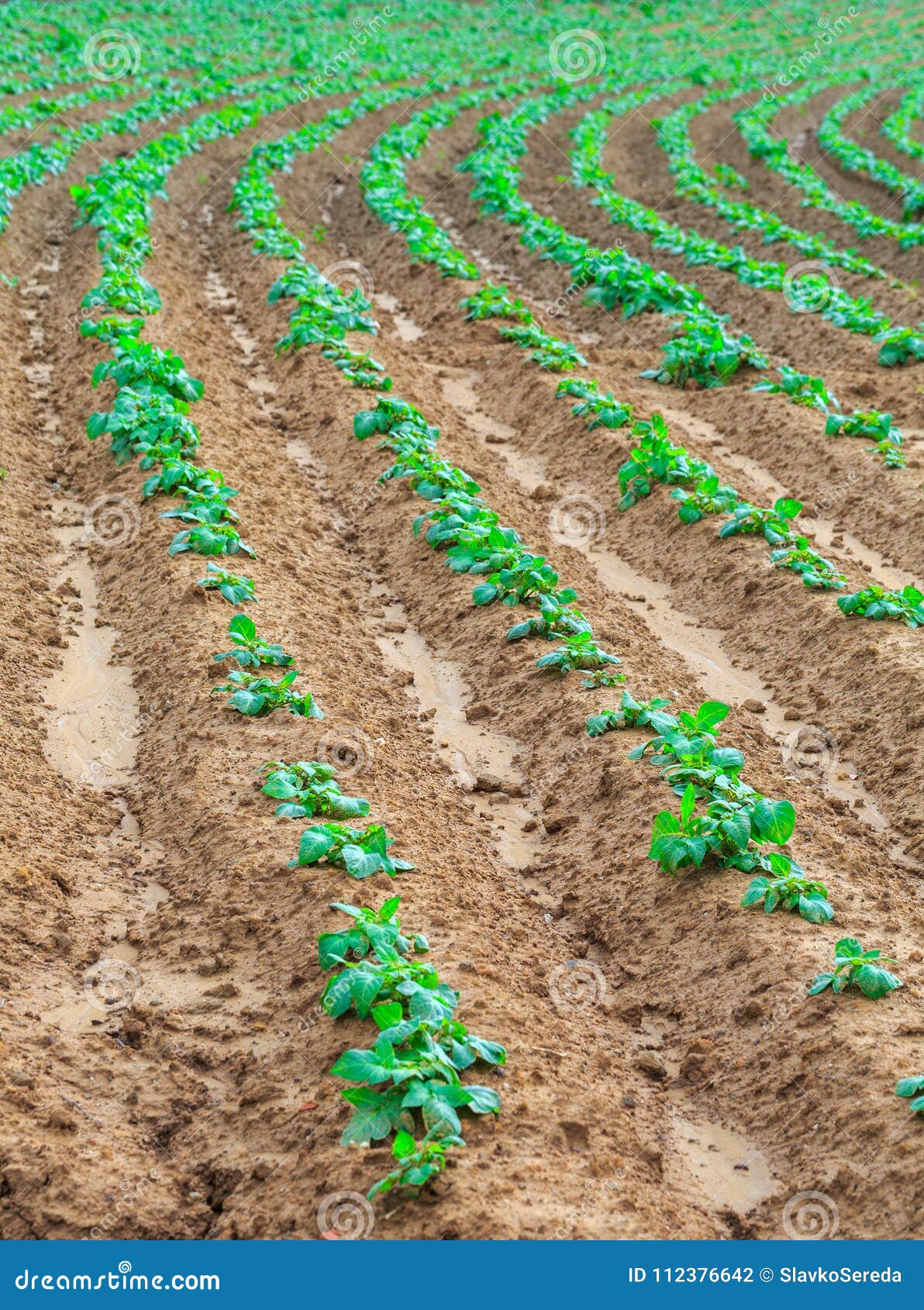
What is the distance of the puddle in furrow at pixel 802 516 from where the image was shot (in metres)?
7.95

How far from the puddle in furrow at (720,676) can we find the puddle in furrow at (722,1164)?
1867mm

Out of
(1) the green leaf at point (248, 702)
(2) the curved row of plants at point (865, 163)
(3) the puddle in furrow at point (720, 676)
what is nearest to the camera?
(1) the green leaf at point (248, 702)

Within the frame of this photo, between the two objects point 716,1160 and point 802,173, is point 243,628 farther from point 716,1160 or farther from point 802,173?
point 802,173

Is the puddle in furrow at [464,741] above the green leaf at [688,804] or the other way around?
the other way around

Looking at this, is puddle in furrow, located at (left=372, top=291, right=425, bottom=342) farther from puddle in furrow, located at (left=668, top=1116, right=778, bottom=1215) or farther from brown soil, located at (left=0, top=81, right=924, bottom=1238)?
puddle in furrow, located at (left=668, top=1116, right=778, bottom=1215)

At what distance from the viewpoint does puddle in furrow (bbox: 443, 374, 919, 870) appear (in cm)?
593

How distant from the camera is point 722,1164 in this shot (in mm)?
3973

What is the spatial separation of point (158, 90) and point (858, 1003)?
21.6 m

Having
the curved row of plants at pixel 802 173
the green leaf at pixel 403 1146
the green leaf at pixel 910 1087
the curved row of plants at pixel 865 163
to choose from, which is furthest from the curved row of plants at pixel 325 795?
the curved row of plants at pixel 865 163

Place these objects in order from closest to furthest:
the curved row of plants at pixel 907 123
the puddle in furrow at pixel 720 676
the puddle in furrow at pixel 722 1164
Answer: the puddle in furrow at pixel 722 1164, the puddle in furrow at pixel 720 676, the curved row of plants at pixel 907 123

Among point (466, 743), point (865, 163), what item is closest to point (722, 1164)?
point (466, 743)

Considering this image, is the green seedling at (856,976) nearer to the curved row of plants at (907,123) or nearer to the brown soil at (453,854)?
the brown soil at (453,854)

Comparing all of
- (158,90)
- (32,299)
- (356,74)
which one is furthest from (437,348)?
(356,74)

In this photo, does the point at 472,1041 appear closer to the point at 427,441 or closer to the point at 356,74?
the point at 427,441
